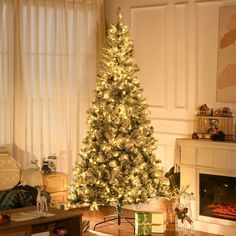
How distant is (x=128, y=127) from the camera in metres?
6.84

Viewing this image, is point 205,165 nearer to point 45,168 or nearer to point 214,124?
point 214,124

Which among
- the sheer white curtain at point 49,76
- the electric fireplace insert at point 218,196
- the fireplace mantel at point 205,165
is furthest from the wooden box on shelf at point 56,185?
the electric fireplace insert at point 218,196

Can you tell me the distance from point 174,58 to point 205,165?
146cm

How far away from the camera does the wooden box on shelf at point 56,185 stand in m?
7.40

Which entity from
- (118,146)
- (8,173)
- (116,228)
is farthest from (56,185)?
(8,173)

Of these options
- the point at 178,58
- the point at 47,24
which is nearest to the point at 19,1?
the point at 47,24

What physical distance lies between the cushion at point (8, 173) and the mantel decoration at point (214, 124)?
6.71ft

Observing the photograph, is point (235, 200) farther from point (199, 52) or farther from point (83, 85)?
point (83, 85)

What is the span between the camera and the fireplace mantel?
6.76 metres

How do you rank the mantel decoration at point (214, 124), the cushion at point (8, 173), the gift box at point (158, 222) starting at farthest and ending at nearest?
the mantel decoration at point (214, 124) → the gift box at point (158, 222) → the cushion at point (8, 173)

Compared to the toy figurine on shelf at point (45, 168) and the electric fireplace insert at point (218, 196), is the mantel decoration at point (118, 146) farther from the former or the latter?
the toy figurine on shelf at point (45, 168)

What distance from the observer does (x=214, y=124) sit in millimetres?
7094

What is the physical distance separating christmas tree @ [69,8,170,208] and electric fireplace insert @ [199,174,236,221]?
461 millimetres

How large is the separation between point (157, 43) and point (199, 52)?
68 cm
